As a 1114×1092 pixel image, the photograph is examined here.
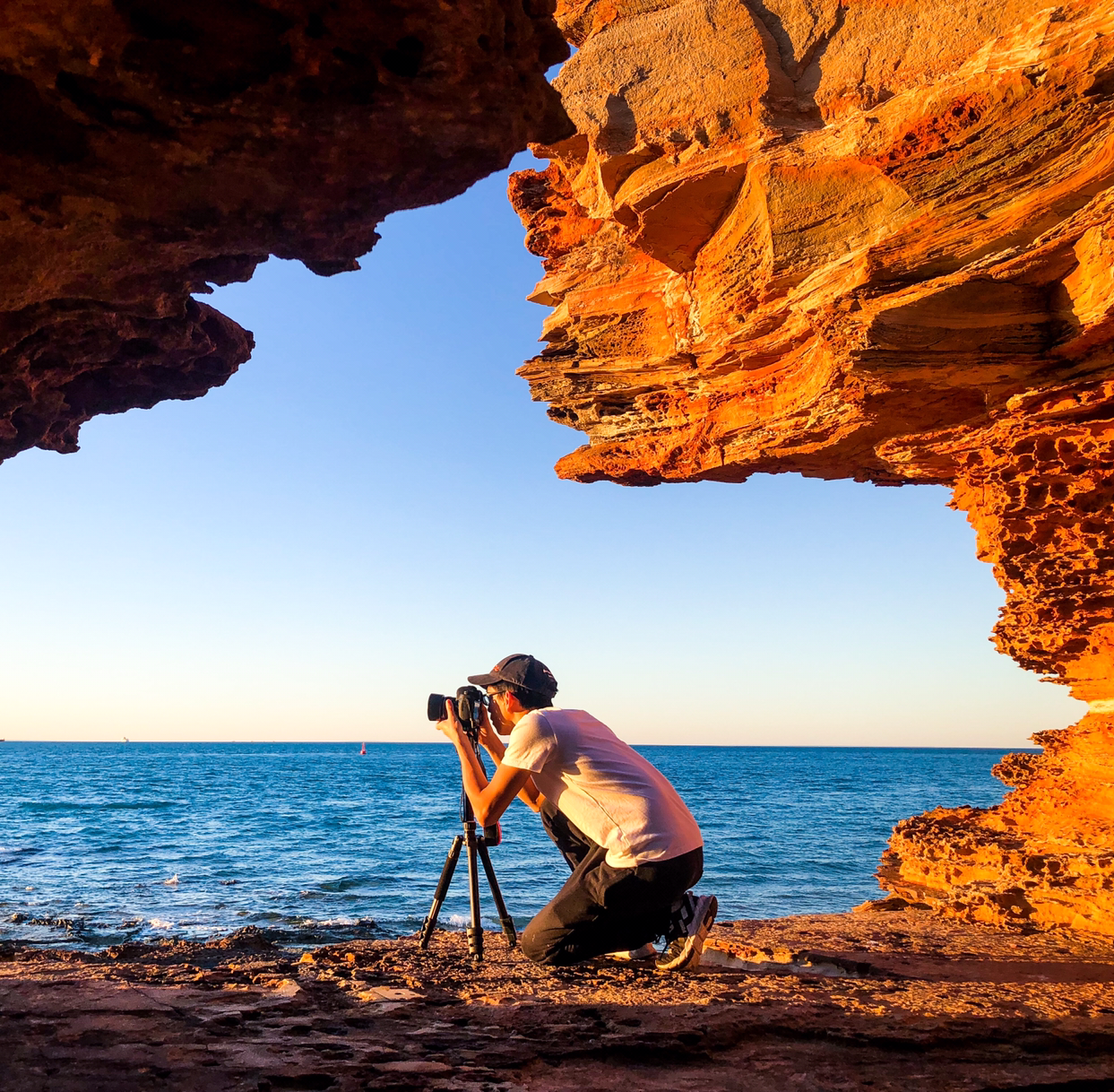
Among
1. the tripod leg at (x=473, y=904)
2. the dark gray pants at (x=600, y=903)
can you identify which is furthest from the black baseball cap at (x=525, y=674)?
the tripod leg at (x=473, y=904)

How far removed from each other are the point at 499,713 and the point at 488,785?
0.58 m

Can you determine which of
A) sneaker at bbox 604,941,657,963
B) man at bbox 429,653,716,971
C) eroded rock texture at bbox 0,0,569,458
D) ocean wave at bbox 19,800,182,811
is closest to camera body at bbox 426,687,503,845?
man at bbox 429,653,716,971

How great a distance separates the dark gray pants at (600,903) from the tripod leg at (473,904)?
50cm

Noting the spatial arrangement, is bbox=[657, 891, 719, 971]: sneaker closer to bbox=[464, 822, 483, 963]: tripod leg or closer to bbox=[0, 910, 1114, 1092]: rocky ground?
bbox=[0, 910, 1114, 1092]: rocky ground

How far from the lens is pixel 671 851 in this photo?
3373mm

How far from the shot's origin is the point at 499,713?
4137 millimetres

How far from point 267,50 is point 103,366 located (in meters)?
2.33

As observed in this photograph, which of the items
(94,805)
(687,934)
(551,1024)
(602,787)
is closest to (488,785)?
(602,787)

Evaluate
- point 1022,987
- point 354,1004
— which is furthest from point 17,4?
point 1022,987

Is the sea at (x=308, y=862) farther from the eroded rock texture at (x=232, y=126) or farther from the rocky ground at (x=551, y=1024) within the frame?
the eroded rock texture at (x=232, y=126)

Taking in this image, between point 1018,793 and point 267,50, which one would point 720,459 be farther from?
point 267,50

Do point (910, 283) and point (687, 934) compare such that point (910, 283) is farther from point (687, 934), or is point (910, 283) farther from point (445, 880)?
point (445, 880)

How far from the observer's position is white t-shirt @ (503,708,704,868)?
337cm

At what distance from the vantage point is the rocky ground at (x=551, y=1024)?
2250 millimetres
